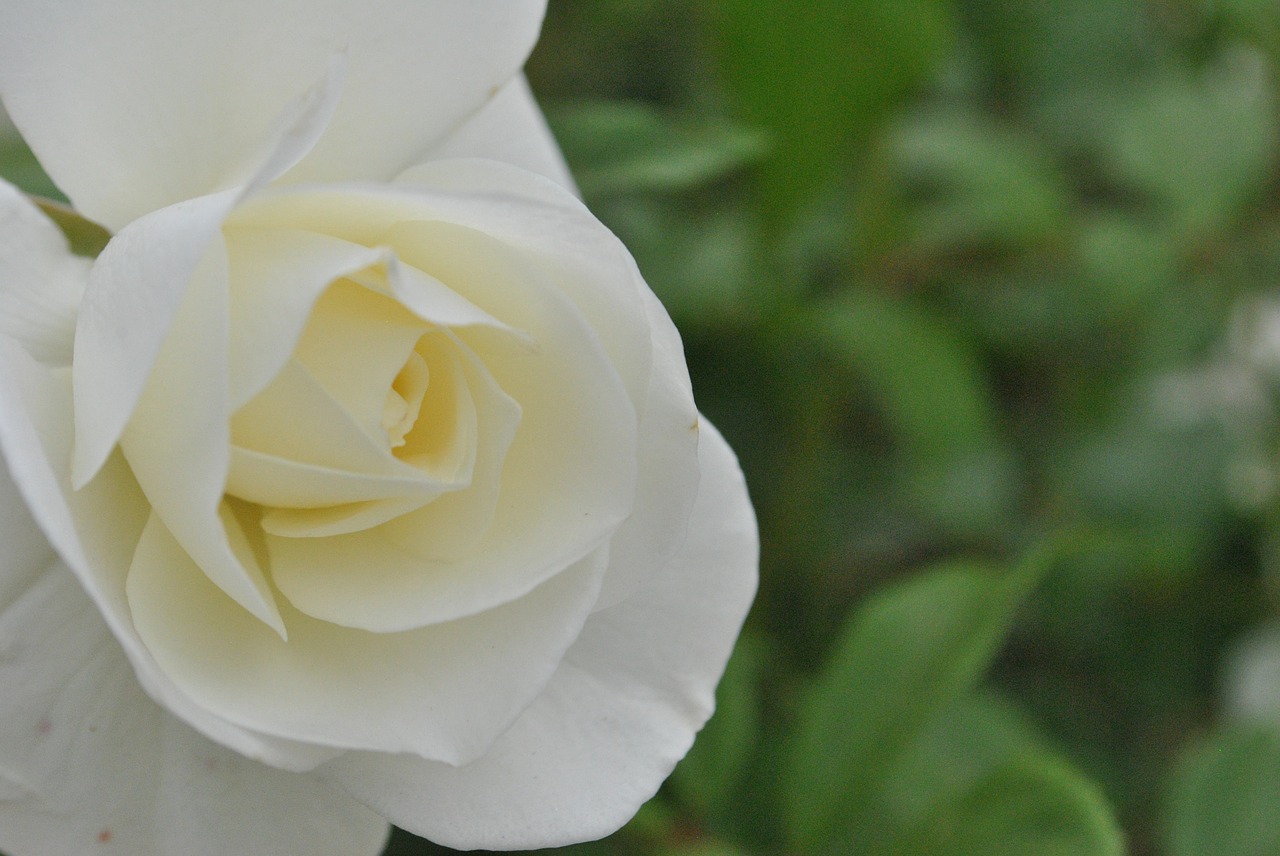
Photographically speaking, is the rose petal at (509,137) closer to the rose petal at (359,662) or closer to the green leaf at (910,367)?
the rose petal at (359,662)

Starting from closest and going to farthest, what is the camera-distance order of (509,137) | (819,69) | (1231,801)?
(509,137)
(1231,801)
(819,69)

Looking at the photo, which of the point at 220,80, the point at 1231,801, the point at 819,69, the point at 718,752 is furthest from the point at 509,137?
the point at 1231,801

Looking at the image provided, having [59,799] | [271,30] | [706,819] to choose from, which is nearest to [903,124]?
[706,819]

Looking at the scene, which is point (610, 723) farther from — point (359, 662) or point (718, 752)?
point (718, 752)

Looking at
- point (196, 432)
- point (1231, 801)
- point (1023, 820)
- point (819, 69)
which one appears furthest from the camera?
point (819, 69)

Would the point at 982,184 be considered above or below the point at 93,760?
below

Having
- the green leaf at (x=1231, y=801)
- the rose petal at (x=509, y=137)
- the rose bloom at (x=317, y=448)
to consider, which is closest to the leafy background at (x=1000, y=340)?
the green leaf at (x=1231, y=801)

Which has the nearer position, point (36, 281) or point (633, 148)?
point (36, 281)

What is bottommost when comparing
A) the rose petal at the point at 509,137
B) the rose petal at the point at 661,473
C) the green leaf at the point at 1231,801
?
the green leaf at the point at 1231,801
